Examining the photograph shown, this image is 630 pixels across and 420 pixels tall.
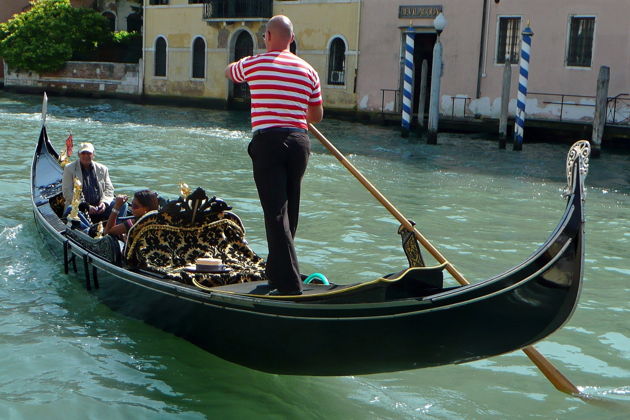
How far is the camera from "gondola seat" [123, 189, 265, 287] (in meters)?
3.08

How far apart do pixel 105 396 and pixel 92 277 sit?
889mm

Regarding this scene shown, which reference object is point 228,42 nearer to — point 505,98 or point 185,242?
point 505,98

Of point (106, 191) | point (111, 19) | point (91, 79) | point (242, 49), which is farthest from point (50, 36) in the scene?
point (106, 191)

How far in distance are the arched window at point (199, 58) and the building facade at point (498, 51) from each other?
379 centimetres

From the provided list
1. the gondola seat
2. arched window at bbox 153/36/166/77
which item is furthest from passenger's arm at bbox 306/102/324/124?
arched window at bbox 153/36/166/77

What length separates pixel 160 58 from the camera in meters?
16.2

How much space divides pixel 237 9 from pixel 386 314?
13209 mm

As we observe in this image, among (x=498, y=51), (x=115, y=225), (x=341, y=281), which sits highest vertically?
(x=498, y=51)

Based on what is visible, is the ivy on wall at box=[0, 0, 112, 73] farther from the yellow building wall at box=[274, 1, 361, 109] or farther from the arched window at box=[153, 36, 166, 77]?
the yellow building wall at box=[274, 1, 361, 109]

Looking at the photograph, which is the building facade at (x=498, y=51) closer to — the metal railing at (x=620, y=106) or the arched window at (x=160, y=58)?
the metal railing at (x=620, y=106)

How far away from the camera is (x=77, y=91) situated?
16703 mm

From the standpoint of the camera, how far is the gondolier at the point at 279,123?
2375 mm

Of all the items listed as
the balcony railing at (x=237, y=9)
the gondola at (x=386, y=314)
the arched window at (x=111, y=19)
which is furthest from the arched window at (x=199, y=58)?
the gondola at (x=386, y=314)

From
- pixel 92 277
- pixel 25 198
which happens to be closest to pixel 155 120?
pixel 25 198
